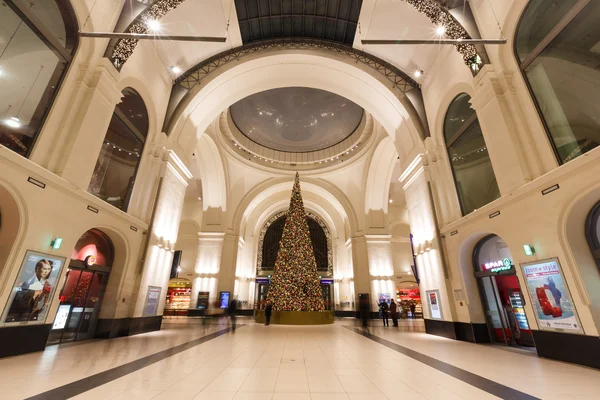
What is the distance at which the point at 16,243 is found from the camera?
14.7ft

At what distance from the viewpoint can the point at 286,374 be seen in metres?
3.45

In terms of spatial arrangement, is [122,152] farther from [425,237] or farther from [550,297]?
[550,297]

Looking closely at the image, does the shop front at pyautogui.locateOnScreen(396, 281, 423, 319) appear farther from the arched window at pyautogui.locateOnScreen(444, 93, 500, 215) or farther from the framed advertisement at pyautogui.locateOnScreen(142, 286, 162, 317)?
the framed advertisement at pyautogui.locateOnScreen(142, 286, 162, 317)

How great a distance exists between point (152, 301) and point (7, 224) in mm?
4839

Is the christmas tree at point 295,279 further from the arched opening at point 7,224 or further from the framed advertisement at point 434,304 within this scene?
the arched opening at point 7,224

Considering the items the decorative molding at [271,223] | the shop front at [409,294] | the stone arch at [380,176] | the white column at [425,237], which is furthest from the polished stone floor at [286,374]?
the decorative molding at [271,223]

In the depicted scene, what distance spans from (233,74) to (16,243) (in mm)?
8995

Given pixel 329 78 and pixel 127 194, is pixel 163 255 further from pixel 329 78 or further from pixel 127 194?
pixel 329 78

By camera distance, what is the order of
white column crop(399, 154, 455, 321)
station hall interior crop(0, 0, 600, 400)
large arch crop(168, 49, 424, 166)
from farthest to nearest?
large arch crop(168, 49, 424, 166) < white column crop(399, 154, 455, 321) < station hall interior crop(0, 0, 600, 400)

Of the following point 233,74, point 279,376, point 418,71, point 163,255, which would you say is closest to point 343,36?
point 418,71

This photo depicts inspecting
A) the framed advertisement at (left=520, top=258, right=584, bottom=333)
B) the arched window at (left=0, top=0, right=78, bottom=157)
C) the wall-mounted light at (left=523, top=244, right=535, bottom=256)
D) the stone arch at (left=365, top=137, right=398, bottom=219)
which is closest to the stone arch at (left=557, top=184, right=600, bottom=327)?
the framed advertisement at (left=520, top=258, right=584, bottom=333)

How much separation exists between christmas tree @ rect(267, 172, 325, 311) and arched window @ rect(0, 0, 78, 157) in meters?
8.76

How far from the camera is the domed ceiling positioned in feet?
54.7

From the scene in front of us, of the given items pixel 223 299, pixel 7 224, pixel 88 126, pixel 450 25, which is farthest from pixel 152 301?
pixel 450 25
